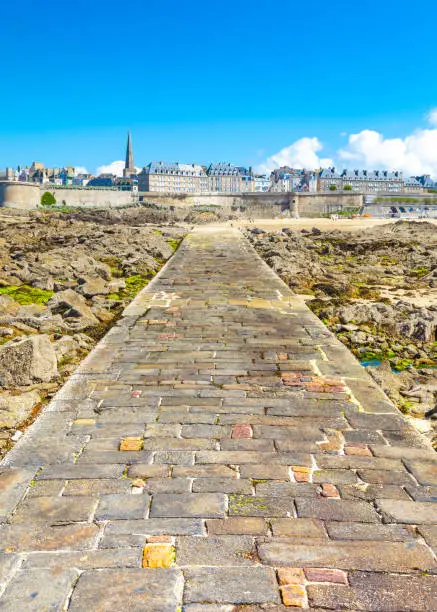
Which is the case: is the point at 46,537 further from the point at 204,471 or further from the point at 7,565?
the point at 204,471

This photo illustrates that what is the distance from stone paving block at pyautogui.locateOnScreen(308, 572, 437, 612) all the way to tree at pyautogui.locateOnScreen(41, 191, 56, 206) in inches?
2999

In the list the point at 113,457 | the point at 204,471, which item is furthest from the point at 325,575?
the point at 113,457

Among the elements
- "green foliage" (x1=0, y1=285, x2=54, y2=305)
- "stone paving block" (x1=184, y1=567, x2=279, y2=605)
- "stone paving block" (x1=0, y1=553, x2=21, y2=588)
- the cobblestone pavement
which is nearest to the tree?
"green foliage" (x1=0, y1=285, x2=54, y2=305)

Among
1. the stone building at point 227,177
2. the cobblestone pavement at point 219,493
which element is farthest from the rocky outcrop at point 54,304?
the stone building at point 227,177

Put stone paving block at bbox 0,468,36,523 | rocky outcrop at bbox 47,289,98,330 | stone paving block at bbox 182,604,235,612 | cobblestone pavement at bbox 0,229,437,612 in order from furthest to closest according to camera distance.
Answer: rocky outcrop at bbox 47,289,98,330
stone paving block at bbox 0,468,36,523
cobblestone pavement at bbox 0,229,437,612
stone paving block at bbox 182,604,235,612

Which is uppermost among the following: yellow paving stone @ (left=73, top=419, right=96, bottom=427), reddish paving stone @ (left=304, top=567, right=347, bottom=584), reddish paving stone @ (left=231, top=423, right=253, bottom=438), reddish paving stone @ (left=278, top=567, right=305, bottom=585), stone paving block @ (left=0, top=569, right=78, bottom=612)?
reddish paving stone @ (left=231, top=423, right=253, bottom=438)

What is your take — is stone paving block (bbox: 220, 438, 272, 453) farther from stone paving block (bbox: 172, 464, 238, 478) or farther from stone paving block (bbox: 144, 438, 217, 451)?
stone paving block (bbox: 172, 464, 238, 478)

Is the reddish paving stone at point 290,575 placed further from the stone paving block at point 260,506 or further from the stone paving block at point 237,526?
the stone paving block at point 260,506

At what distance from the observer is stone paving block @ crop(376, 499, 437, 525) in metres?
3.01

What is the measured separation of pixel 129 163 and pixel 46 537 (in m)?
163

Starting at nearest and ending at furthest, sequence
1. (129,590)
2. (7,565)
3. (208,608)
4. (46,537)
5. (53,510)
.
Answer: (208,608) < (129,590) < (7,565) < (46,537) < (53,510)

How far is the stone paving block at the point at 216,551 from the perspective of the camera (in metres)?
2.62

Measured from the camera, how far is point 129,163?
157750mm

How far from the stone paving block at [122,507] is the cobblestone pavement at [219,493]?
0.5 inches
